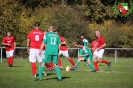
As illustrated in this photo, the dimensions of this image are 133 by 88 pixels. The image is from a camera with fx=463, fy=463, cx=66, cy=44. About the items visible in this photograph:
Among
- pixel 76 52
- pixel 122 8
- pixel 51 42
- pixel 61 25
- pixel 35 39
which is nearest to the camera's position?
pixel 51 42

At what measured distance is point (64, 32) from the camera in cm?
4662

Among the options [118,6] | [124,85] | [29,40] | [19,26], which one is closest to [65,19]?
[19,26]

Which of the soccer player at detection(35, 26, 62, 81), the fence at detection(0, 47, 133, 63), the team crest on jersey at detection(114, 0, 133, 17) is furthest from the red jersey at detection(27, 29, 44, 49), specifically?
the team crest on jersey at detection(114, 0, 133, 17)

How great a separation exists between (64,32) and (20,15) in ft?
19.5

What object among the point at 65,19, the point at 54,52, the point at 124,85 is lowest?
the point at 124,85

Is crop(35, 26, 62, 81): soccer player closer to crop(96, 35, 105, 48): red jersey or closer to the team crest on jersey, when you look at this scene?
crop(96, 35, 105, 48): red jersey

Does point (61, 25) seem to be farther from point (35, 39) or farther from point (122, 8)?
point (35, 39)

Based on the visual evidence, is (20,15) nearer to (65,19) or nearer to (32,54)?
(65,19)

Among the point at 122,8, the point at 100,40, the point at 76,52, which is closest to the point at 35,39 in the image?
the point at 100,40

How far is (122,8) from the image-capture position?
61.2 metres

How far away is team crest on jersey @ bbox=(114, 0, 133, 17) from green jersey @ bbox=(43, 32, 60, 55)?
43.0 metres

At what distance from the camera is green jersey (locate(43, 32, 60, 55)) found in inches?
691

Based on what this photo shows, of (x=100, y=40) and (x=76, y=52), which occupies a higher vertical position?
(x=100, y=40)

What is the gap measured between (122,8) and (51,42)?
4462 centimetres
